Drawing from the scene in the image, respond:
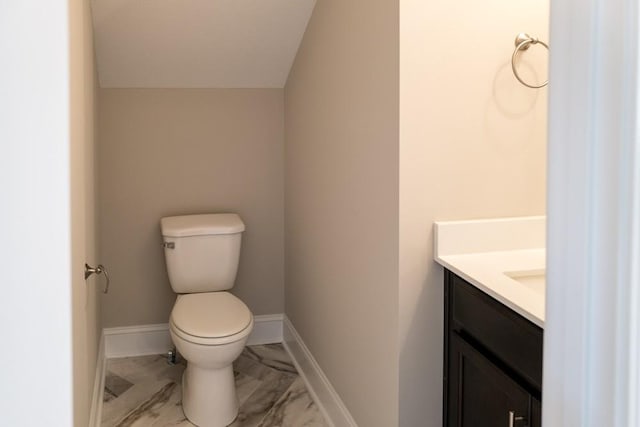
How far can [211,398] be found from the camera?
2.86 meters

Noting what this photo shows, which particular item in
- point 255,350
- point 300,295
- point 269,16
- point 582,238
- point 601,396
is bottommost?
point 255,350

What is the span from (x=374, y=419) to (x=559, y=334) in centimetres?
147

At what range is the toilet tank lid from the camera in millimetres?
3234

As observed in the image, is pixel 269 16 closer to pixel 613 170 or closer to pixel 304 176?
pixel 304 176

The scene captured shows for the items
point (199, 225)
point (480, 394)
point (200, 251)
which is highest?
point (199, 225)

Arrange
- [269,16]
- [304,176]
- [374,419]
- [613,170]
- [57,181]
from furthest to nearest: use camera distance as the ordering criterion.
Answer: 1. [304,176]
2. [269,16]
3. [374,419]
4. [57,181]
5. [613,170]

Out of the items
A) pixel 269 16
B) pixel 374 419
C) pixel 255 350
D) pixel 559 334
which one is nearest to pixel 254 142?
pixel 269 16

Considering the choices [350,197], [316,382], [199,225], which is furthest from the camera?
[199,225]

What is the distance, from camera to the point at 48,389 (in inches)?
42.4

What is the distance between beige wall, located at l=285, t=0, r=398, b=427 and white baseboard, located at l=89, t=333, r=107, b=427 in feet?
2.97

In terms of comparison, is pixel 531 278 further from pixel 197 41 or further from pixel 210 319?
pixel 197 41

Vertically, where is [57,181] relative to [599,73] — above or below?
below

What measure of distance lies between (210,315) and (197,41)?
1.20 metres

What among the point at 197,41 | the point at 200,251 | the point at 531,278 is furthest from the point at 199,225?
the point at 531,278
